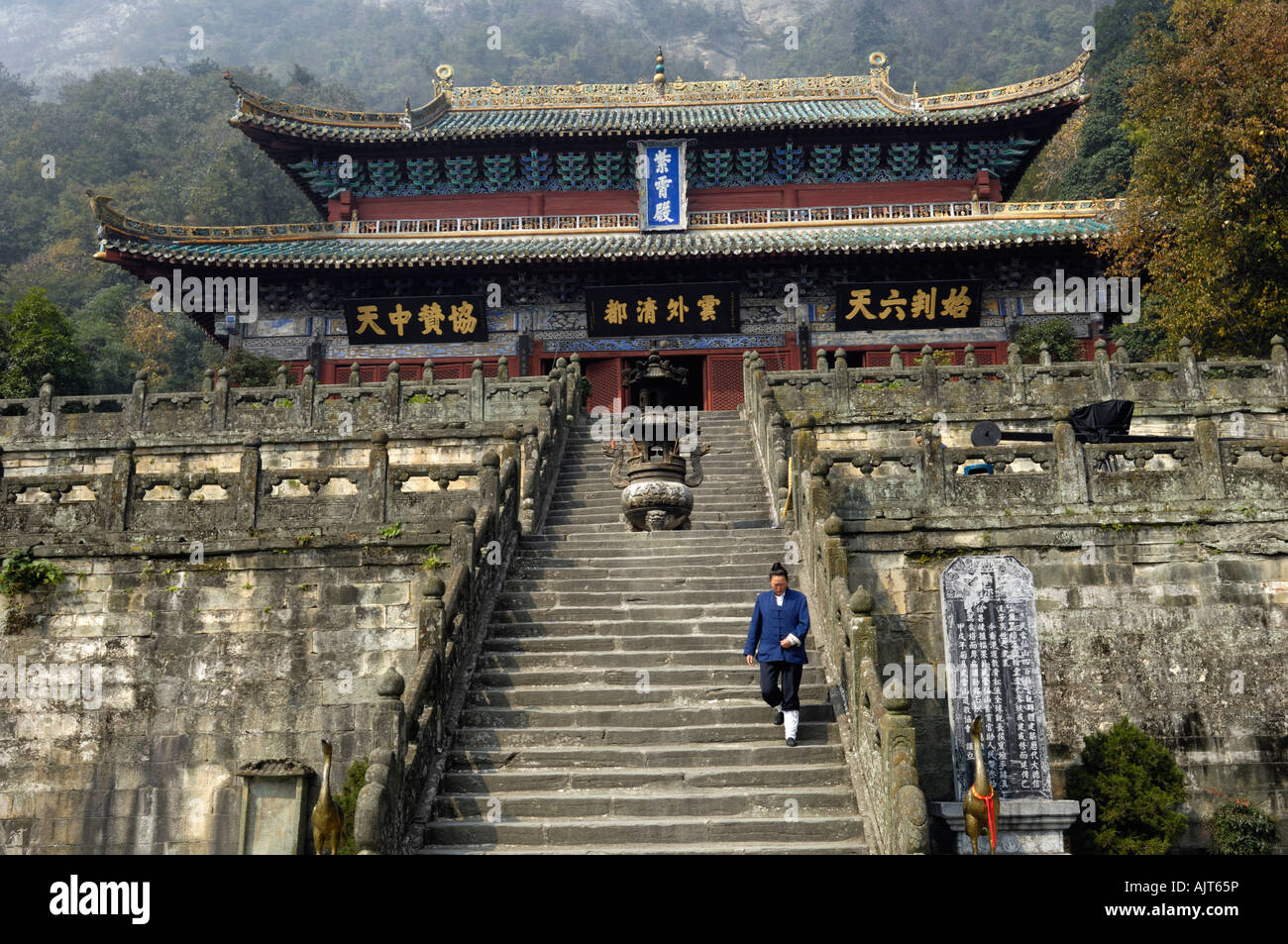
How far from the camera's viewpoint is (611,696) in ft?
31.8

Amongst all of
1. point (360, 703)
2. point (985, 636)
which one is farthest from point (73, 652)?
point (985, 636)

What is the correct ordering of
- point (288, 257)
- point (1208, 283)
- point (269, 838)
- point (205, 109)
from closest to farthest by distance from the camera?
point (269, 838)
point (1208, 283)
point (288, 257)
point (205, 109)

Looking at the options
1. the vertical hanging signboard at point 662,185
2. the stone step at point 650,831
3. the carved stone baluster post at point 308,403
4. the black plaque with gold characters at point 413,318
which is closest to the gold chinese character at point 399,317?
the black plaque with gold characters at point 413,318

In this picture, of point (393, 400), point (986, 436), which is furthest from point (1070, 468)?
point (393, 400)

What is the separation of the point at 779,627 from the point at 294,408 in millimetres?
10967

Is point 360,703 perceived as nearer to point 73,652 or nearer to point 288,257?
point 73,652

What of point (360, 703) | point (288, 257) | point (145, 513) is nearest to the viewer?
point (360, 703)

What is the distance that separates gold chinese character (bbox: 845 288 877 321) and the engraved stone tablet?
45.2 ft

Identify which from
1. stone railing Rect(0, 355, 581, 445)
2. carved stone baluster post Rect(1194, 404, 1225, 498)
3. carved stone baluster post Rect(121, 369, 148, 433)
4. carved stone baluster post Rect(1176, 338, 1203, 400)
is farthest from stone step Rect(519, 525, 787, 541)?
carved stone baluster post Rect(121, 369, 148, 433)

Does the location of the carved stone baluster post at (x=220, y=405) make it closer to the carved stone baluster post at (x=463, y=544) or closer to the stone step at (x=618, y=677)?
the carved stone baluster post at (x=463, y=544)

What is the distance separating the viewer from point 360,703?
10.9m

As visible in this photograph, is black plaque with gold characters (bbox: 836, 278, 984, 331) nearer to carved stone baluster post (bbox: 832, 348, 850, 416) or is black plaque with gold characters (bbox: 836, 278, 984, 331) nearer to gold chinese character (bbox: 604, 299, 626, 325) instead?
gold chinese character (bbox: 604, 299, 626, 325)

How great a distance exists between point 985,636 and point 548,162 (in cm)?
1947

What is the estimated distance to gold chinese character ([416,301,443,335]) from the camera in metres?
23.8
